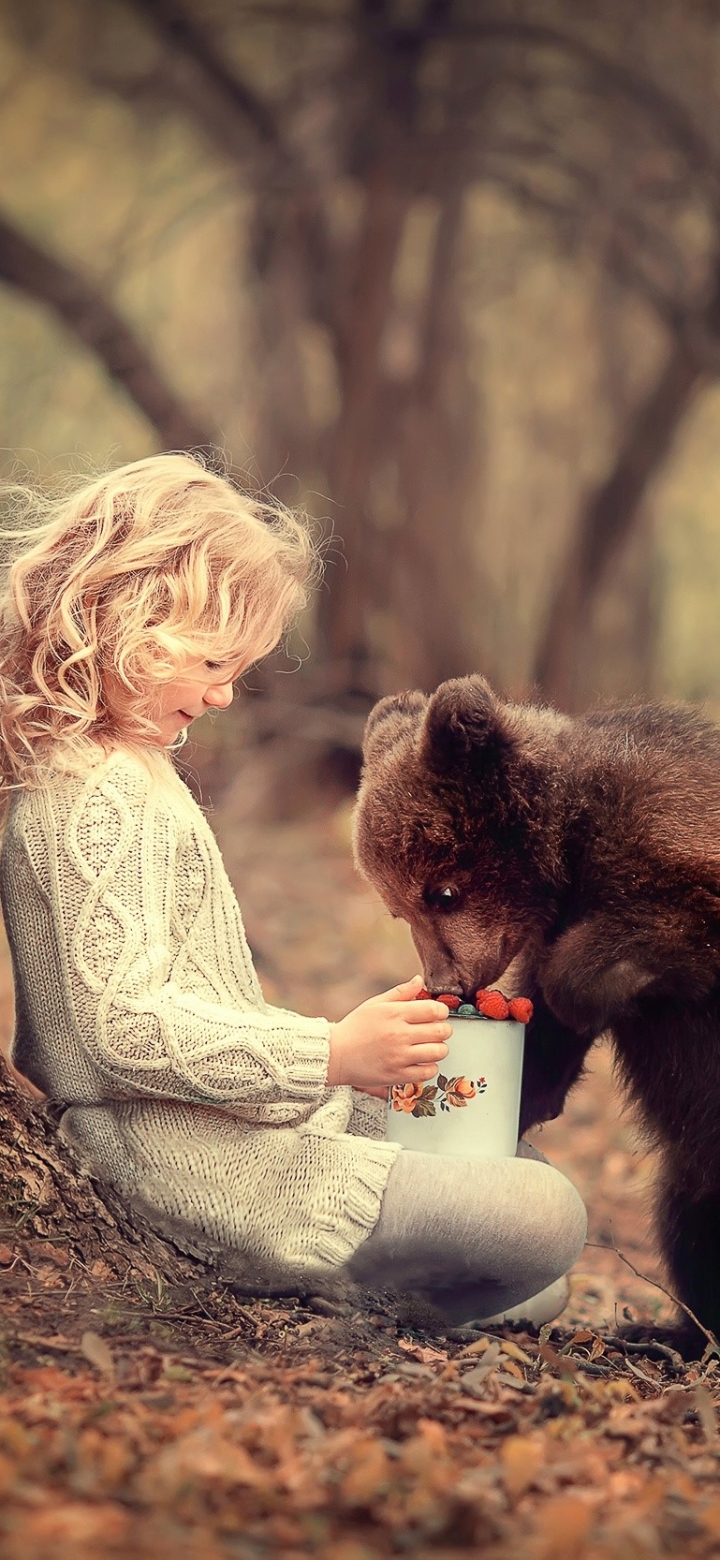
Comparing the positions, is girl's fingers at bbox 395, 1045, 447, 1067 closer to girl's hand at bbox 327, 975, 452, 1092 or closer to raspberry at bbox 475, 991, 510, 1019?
girl's hand at bbox 327, 975, 452, 1092

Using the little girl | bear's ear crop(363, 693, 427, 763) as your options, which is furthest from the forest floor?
bear's ear crop(363, 693, 427, 763)

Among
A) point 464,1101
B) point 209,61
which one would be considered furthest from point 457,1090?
point 209,61

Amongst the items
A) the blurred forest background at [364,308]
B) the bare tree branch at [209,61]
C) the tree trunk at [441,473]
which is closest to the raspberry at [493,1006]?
the blurred forest background at [364,308]

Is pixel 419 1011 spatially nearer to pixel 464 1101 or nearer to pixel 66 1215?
pixel 464 1101

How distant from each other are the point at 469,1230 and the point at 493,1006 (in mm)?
495

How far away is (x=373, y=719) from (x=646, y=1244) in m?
2.26

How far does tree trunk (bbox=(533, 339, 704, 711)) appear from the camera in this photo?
9711 millimetres

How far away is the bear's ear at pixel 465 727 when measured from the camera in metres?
3.82

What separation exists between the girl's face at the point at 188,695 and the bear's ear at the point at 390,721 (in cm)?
110

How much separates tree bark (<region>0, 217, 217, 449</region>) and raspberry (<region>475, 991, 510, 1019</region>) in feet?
18.3

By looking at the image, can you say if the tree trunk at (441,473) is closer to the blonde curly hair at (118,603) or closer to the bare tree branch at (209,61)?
the bare tree branch at (209,61)

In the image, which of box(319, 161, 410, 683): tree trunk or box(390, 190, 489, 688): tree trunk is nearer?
box(319, 161, 410, 683): tree trunk

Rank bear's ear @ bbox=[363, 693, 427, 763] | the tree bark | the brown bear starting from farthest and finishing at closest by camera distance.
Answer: the tree bark < bear's ear @ bbox=[363, 693, 427, 763] < the brown bear

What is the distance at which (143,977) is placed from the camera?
2.78 metres
